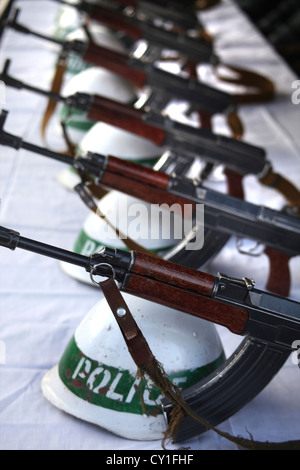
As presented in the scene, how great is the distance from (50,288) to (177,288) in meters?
0.46

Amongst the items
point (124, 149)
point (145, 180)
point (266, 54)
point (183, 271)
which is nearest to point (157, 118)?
point (124, 149)

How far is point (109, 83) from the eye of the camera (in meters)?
1.70

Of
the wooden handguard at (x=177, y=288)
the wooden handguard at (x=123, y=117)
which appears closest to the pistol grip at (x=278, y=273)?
the wooden handguard at (x=123, y=117)

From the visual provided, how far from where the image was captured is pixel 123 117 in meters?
1.42

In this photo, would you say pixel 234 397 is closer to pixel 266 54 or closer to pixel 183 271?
pixel 183 271

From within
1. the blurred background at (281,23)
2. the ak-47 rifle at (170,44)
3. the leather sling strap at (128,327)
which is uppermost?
the leather sling strap at (128,327)

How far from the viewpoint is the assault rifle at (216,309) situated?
825 millimetres

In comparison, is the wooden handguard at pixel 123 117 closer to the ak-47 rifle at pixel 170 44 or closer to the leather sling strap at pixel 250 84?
the ak-47 rifle at pixel 170 44

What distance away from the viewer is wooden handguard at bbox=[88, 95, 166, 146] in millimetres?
1412

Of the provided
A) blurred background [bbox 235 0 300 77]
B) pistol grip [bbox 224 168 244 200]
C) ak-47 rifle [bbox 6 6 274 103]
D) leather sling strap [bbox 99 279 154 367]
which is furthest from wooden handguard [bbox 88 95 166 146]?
blurred background [bbox 235 0 300 77]

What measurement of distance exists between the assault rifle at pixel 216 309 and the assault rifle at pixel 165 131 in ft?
1.95

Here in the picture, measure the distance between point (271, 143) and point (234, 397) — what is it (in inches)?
47.1

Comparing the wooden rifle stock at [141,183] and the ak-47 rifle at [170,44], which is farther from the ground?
the wooden rifle stock at [141,183]

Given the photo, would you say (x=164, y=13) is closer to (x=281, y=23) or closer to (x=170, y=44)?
(x=170, y=44)
